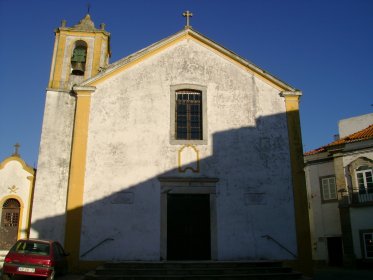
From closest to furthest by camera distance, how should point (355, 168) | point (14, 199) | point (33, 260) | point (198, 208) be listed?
point (33, 260) → point (198, 208) → point (14, 199) → point (355, 168)

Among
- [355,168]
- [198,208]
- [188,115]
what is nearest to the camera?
[198,208]

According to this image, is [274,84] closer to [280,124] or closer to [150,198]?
[280,124]

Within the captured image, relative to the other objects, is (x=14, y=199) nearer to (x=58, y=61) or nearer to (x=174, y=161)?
(x=58, y=61)

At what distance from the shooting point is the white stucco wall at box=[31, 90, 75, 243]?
12.6m

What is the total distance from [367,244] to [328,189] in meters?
3.91

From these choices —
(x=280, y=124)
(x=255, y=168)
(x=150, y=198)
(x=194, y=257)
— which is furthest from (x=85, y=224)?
(x=280, y=124)

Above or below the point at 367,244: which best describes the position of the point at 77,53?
above

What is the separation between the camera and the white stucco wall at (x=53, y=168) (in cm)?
1264

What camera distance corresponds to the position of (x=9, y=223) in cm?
1478

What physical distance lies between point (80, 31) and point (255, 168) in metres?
8.67

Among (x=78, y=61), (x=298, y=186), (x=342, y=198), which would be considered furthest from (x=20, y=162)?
(x=342, y=198)

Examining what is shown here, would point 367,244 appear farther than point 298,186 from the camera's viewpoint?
Yes

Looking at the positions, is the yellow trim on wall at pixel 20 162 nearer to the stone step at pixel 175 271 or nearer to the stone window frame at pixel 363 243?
the stone step at pixel 175 271

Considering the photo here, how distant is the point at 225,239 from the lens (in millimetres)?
12641
